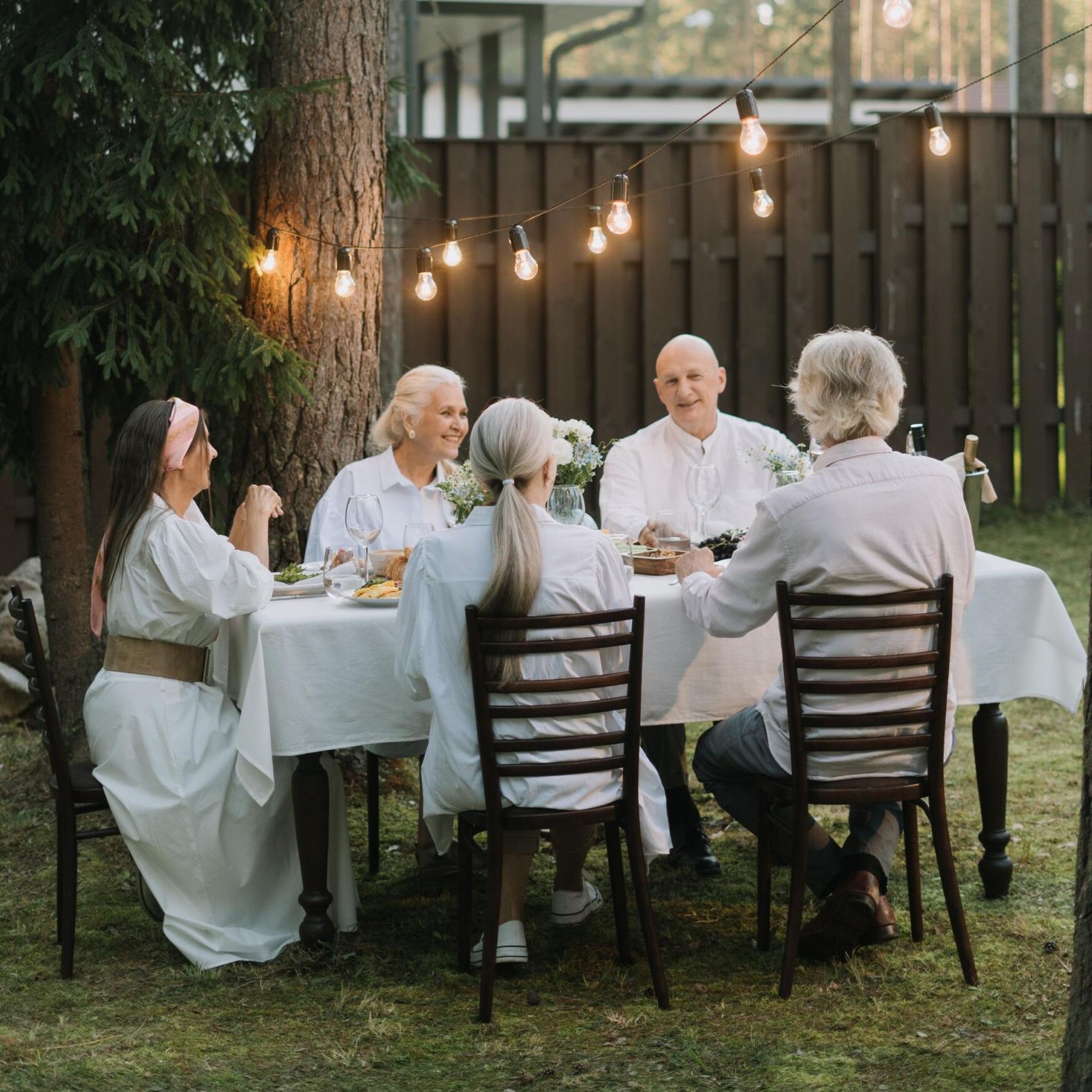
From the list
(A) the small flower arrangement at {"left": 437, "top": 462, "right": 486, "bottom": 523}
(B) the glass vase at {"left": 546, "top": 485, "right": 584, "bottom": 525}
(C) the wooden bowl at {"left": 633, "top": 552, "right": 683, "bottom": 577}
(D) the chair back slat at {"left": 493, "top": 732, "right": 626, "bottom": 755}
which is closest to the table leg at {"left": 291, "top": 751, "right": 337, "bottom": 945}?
(D) the chair back slat at {"left": 493, "top": 732, "right": 626, "bottom": 755}

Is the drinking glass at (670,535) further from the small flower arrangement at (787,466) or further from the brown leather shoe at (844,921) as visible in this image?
the brown leather shoe at (844,921)

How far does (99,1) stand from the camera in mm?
4855

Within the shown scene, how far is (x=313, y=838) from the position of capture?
143 inches

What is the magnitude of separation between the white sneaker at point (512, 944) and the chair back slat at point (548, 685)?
681 mm

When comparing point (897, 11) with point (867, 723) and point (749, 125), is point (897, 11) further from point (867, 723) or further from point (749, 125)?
point (867, 723)

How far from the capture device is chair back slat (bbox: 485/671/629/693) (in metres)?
3.22

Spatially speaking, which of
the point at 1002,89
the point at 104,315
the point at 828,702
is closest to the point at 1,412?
the point at 104,315

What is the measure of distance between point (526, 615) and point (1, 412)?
297cm

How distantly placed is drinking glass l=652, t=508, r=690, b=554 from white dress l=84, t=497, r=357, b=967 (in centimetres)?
117

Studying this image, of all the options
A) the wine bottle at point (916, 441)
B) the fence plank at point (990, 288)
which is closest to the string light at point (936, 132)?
the wine bottle at point (916, 441)

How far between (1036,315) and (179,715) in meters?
7.13

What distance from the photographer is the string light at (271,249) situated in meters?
5.15

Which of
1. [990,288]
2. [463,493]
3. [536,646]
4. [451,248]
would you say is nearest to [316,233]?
[451,248]

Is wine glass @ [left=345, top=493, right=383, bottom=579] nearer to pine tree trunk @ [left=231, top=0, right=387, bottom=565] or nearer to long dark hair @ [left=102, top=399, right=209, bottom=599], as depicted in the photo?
long dark hair @ [left=102, top=399, right=209, bottom=599]
